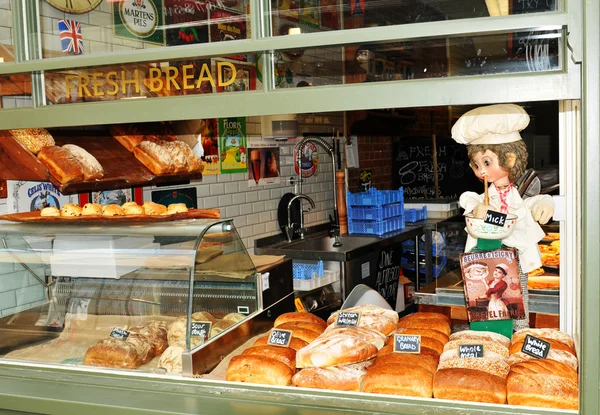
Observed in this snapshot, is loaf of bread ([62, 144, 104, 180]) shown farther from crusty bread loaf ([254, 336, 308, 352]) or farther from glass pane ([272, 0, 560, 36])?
glass pane ([272, 0, 560, 36])

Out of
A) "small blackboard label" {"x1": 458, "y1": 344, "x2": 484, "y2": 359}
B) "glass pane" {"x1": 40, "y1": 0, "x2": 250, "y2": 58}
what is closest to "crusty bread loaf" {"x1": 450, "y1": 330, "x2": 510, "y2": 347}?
"small blackboard label" {"x1": 458, "y1": 344, "x2": 484, "y2": 359}

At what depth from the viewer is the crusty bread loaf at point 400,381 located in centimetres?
212

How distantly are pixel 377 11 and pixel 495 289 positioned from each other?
54.1 inches

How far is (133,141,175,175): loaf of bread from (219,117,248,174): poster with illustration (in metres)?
1.33

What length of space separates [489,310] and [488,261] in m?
0.20

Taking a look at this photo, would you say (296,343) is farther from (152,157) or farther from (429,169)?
(429,169)

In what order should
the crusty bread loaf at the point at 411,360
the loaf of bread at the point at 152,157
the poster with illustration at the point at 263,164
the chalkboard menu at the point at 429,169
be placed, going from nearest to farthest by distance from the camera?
the crusty bread loaf at the point at 411,360 < the loaf of bread at the point at 152,157 < the poster with illustration at the point at 263,164 < the chalkboard menu at the point at 429,169

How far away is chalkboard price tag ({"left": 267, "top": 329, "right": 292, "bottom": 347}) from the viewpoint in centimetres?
253

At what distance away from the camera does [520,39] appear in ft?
5.38

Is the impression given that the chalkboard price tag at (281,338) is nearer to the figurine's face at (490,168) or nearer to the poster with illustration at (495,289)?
the poster with illustration at (495,289)

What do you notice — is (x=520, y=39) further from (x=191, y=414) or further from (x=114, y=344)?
(x=114, y=344)

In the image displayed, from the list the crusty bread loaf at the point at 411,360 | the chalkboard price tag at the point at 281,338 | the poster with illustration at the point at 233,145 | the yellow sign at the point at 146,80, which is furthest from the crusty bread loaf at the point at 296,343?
the poster with illustration at the point at 233,145

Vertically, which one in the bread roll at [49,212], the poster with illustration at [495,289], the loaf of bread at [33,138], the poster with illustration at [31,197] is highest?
the loaf of bread at [33,138]

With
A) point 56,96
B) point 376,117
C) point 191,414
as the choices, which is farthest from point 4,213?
point 376,117
